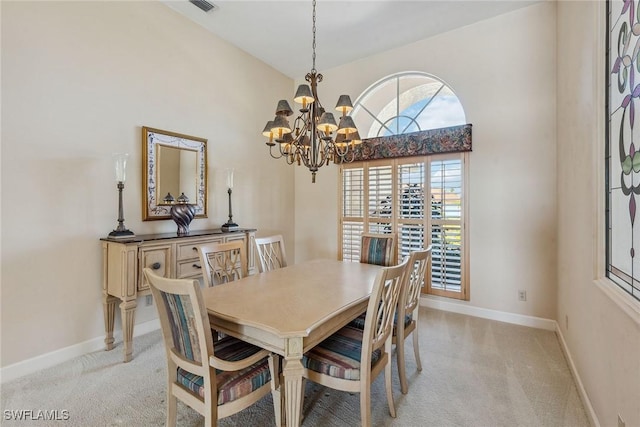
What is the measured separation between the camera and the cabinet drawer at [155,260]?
2.48 metres

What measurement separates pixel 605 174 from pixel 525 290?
6.56 ft

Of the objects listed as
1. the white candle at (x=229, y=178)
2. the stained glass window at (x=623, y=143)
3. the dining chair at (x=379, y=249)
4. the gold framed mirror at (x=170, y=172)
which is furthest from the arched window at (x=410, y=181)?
the gold framed mirror at (x=170, y=172)

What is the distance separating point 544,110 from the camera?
3.04 metres

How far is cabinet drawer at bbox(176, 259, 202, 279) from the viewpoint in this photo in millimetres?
2750

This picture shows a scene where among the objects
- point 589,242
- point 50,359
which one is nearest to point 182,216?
point 50,359

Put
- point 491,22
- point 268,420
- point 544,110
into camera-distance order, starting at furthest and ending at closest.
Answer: point 491,22 → point 544,110 → point 268,420

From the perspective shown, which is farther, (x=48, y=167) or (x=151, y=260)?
(x=151, y=260)

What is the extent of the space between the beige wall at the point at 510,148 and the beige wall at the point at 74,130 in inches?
126

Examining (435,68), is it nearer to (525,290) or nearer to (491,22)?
(491,22)

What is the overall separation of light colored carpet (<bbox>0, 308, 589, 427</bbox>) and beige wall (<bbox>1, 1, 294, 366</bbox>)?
1.53 feet

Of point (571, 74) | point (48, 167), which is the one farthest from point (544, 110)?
point (48, 167)

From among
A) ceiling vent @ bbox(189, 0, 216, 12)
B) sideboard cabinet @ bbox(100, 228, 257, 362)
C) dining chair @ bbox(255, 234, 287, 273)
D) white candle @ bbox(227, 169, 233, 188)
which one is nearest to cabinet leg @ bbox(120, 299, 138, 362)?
sideboard cabinet @ bbox(100, 228, 257, 362)

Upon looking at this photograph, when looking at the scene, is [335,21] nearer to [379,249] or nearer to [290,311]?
[379,249]

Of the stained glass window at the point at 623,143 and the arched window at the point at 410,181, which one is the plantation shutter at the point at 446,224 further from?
the stained glass window at the point at 623,143
